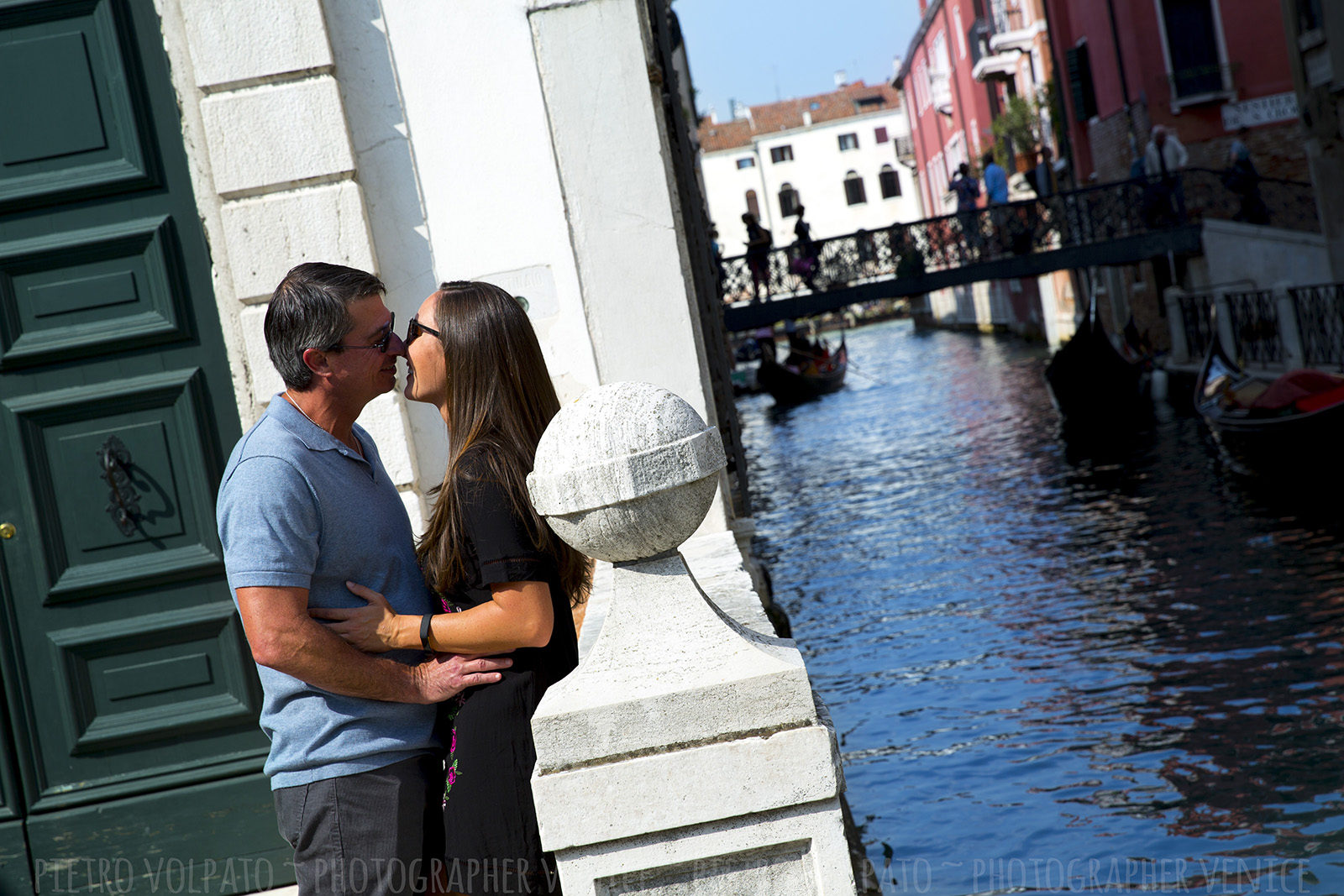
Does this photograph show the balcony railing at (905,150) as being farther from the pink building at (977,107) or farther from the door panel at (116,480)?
the door panel at (116,480)

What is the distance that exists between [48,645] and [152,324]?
98 centimetres

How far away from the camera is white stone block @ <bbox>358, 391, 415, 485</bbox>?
3.67m

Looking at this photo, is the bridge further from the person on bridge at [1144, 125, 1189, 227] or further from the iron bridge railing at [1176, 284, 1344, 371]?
the iron bridge railing at [1176, 284, 1344, 371]

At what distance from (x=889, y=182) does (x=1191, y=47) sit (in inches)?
1719

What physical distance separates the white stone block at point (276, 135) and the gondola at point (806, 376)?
955 inches

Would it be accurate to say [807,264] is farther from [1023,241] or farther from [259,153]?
[259,153]

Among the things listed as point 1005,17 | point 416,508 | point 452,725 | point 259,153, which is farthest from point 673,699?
point 1005,17

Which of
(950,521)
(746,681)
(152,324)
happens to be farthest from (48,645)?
(950,521)

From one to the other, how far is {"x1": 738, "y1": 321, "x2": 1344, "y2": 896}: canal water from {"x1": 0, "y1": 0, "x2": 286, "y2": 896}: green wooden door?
262 centimetres

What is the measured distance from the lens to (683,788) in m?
1.75

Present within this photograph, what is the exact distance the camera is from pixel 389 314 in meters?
2.17

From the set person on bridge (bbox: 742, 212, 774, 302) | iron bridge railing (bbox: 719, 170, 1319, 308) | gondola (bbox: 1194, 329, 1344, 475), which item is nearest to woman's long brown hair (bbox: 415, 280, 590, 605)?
gondola (bbox: 1194, 329, 1344, 475)

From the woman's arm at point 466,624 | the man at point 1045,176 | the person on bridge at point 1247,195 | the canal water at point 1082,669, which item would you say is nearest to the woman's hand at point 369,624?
the woman's arm at point 466,624

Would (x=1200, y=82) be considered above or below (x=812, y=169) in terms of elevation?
below
